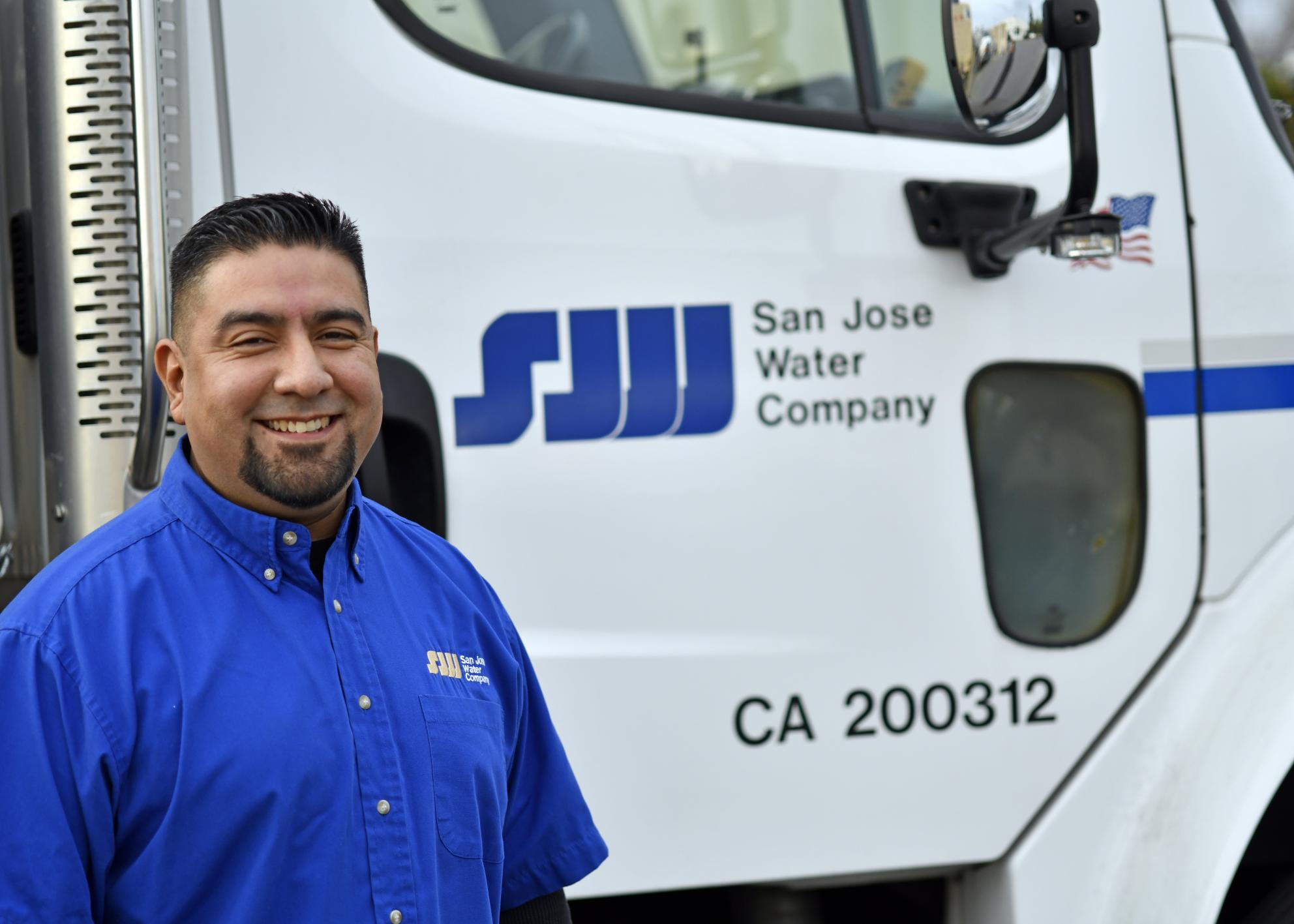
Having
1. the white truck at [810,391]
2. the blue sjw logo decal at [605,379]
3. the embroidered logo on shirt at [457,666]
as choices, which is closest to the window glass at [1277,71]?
the white truck at [810,391]

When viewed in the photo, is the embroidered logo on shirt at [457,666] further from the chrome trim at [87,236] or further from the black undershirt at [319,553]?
the chrome trim at [87,236]

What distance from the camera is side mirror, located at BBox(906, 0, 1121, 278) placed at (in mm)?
1781

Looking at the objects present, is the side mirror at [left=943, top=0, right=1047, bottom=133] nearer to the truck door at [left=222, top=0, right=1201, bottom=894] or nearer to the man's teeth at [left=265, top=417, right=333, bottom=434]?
the truck door at [left=222, top=0, right=1201, bottom=894]

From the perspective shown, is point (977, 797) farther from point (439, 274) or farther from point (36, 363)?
point (36, 363)

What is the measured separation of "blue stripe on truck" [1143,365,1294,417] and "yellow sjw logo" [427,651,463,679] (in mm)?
1167

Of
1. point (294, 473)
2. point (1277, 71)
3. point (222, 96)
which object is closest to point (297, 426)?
point (294, 473)

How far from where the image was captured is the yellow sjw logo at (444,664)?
1328 millimetres

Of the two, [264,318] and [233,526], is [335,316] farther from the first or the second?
[233,526]

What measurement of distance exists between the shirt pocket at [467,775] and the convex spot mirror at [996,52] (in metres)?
0.97

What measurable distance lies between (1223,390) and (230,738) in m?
1.52

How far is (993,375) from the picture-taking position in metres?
2.06

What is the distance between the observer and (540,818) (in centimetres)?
146

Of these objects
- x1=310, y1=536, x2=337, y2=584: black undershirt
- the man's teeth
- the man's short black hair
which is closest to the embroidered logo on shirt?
x1=310, y1=536, x2=337, y2=584: black undershirt

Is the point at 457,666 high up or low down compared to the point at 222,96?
down
